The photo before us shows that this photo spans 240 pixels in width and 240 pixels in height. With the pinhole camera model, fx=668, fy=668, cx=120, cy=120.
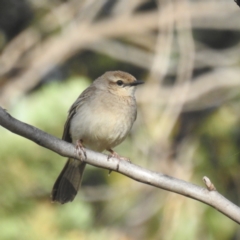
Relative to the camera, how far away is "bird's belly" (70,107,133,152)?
18.9 feet

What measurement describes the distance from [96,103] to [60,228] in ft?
4.23

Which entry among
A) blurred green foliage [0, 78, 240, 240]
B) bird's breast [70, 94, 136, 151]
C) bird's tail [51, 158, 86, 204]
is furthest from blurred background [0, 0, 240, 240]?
bird's breast [70, 94, 136, 151]

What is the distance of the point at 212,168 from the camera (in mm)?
8070

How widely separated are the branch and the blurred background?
200cm

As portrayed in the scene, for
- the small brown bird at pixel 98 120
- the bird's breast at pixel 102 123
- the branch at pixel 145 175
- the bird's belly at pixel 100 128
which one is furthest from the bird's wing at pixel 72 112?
the branch at pixel 145 175

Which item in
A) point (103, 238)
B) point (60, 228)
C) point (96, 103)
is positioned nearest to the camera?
point (96, 103)

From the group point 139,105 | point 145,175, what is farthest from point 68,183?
point 139,105

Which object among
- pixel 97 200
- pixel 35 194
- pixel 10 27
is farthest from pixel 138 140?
pixel 10 27

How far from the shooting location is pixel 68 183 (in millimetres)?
6062

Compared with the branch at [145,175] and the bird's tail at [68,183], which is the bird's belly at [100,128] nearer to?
the bird's tail at [68,183]

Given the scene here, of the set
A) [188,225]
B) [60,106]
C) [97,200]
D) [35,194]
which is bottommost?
[97,200]

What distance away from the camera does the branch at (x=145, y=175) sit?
13.3ft

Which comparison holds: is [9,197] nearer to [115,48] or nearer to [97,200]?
[97,200]

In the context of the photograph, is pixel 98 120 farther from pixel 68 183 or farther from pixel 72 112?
pixel 68 183
